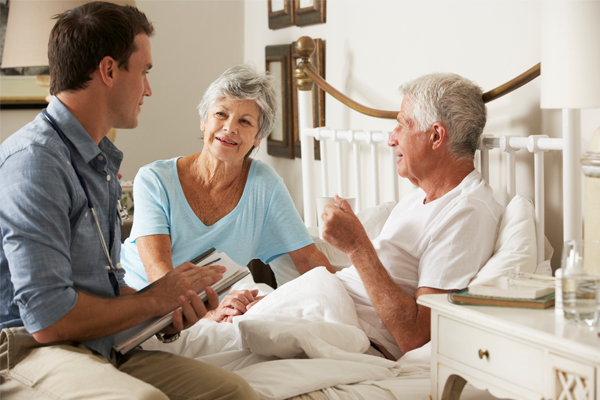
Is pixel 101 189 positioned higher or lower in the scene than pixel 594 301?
higher

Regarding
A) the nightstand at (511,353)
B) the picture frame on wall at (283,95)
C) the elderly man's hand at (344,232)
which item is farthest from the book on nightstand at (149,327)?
the picture frame on wall at (283,95)

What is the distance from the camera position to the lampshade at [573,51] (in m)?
1.24

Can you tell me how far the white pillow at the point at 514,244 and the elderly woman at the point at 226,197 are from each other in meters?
0.70

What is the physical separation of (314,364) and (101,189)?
2.01 ft

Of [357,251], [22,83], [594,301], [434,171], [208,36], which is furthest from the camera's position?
[208,36]

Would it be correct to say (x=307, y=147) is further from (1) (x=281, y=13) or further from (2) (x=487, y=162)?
(2) (x=487, y=162)

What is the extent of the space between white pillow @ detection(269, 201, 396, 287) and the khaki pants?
92 cm

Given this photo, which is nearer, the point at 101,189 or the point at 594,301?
the point at 594,301

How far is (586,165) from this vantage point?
1.14 metres

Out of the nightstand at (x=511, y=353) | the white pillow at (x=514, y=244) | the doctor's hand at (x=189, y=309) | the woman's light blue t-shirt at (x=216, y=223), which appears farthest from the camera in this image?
the woman's light blue t-shirt at (x=216, y=223)

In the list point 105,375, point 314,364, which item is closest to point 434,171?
point 314,364

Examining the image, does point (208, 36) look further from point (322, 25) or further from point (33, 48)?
point (33, 48)

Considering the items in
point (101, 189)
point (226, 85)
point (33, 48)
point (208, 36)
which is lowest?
point (101, 189)

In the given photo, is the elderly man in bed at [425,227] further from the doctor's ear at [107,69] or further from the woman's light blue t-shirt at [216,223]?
the doctor's ear at [107,69]
